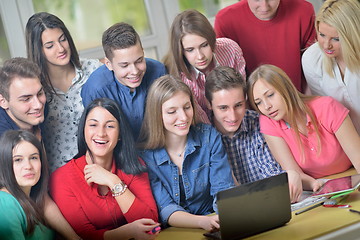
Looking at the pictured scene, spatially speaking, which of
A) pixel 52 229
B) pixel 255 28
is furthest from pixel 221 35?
pixel 52 229

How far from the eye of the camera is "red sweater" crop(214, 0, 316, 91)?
2.35 m

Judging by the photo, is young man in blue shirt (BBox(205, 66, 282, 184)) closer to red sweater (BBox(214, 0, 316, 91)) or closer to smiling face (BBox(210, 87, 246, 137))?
smiling face (BBox(210, 87, 246, 137))

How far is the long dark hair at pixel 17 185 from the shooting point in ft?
5.85

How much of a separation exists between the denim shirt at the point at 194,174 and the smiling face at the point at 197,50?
0.82 feet

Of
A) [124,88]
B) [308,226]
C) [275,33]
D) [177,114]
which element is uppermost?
[275,33]

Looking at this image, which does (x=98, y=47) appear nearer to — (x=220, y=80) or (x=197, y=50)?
(x=197, y=50)

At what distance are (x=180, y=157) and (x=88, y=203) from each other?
0.40m

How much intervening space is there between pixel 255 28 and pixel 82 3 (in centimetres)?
78

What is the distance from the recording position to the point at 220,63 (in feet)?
7.39

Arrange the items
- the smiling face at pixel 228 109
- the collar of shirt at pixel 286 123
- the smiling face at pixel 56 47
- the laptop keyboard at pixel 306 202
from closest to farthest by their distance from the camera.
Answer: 1. the smiling face at pixel 56 47
2. the laptop keyboard at pixel 306 202
3. the smiling face at pixel 228 109
4. the collar of shirt at pixel 286 123

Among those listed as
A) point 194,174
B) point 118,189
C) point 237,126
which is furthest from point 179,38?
point 118,189

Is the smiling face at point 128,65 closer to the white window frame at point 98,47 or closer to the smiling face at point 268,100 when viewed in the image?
the white window frame at point 98,47

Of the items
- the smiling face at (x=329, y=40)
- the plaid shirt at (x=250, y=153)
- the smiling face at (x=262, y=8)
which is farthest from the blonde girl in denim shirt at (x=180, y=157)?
the smiling face at (x=329, y=40)

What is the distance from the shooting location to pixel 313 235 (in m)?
1.84
